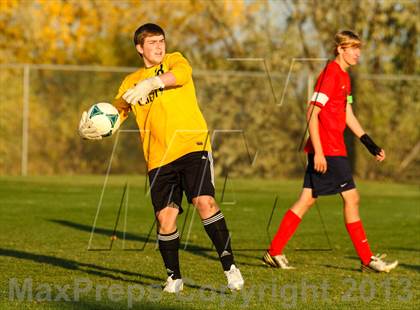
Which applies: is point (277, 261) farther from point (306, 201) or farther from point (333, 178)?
point (333, 178)

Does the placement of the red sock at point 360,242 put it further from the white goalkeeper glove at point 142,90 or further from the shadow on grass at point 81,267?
the white goalkeeper glove at point 142,90

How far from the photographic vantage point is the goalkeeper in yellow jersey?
26.0 ft

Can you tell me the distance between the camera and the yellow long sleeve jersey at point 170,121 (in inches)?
313

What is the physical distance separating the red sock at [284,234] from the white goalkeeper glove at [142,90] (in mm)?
2662

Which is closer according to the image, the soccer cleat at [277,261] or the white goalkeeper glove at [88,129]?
the white goalkeeper glove at [88,129]

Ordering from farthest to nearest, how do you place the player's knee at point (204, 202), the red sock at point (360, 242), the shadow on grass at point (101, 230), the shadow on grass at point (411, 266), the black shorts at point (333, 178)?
the shadow on grass at point (101, 230) → the shadow on grass at point (411, 266) → the black shorts at point (333, 178) → the red sock at point (360, 242) → the player's knee at point (204, 202)

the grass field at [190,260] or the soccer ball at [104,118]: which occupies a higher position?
the soccer ball at [104,118]

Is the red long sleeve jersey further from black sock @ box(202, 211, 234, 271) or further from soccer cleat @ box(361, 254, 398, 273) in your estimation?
black sock @ box(202, 211, 234, 271)

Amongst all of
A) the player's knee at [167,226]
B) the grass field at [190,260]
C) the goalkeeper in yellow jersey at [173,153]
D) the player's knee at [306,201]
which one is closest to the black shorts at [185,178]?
the goalkeeper in yellow jersey at [173,153]

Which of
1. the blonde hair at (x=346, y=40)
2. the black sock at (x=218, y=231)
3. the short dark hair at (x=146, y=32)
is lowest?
the black sock at (x=218, y=231)

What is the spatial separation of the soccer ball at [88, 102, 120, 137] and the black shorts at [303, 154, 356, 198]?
218cm

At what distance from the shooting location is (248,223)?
14.3 metres

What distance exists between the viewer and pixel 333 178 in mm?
9516

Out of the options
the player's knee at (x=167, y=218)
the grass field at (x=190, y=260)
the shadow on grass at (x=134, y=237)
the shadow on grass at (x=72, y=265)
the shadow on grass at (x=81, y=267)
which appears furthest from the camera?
the shadow on grass at (x=134, y=237)
